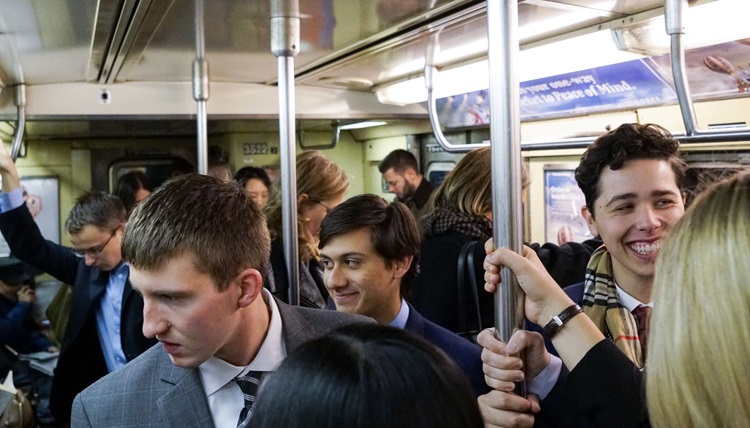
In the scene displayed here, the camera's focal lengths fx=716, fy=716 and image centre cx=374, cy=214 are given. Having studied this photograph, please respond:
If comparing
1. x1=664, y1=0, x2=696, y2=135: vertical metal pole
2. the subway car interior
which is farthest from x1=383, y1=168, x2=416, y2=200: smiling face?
x1=664, y1=0, x2=696, y2=135: vertical metal pole

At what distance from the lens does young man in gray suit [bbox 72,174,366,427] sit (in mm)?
1499

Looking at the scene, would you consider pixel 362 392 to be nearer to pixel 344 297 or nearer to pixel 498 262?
pixel 498 262

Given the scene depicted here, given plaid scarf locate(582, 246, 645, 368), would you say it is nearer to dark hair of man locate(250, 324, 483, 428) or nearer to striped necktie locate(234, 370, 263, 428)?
striped necktie locate(234, 370, 263, 428)

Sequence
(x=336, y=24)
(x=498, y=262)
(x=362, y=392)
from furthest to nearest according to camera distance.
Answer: (x=336, y=24), (x=498, y=262), (x=362, y=392)

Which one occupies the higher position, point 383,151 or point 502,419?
point 383,151

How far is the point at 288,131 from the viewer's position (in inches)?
94.5

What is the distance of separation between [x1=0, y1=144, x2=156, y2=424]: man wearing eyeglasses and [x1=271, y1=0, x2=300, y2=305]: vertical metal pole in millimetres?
915

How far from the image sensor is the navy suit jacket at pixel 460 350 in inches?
77.0

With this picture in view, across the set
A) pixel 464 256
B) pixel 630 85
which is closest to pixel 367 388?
pixel 464 256

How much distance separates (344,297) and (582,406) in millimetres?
1178

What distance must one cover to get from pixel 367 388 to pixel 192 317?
81 cm

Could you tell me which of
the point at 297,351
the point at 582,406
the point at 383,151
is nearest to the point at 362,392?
the point at 297,351

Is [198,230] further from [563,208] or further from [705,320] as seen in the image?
[563,208]

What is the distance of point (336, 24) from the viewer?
9.48 feet
